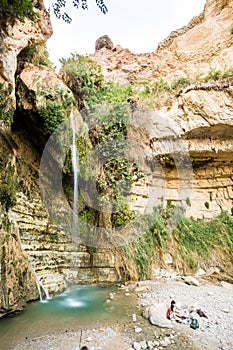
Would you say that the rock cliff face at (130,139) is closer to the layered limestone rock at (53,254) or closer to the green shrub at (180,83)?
the layered limestone rock at (53,254)

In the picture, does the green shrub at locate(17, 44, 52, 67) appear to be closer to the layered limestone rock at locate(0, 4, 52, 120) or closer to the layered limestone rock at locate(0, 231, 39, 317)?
the layered limestone rock at locate(0, 4, 52, 120)

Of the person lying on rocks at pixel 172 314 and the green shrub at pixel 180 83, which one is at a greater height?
the green shrub at pixel 180 83

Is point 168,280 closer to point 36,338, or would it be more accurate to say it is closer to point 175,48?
point 36,338

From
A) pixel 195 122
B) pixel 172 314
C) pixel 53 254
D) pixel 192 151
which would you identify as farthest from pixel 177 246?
pixel 195 122

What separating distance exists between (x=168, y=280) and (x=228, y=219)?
11.1ft

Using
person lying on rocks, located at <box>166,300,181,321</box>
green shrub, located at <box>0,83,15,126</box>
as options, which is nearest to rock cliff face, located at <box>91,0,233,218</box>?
person lying on rocks, located at <box>166,300,181,321</box>

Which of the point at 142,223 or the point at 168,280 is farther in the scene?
the point at 142,223

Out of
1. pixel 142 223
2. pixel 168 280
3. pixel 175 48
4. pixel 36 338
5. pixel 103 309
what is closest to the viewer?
pixel 36 338

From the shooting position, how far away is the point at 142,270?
6.07 m

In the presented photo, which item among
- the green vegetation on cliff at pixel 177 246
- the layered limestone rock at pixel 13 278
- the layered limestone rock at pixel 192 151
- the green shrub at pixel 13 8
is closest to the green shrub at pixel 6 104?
the green shrub at pixel 13 8

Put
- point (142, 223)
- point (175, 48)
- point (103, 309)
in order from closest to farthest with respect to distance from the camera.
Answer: point (103, 309), point (142, 223), point (175, 48)

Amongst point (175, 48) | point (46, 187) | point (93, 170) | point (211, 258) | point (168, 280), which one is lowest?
point (168, 280)

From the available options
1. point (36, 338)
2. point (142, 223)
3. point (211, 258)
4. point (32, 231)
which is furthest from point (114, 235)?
point (36, 338)

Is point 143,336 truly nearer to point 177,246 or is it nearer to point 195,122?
point 177,246
